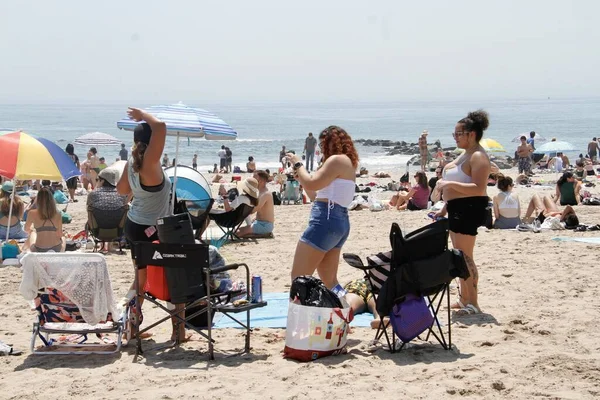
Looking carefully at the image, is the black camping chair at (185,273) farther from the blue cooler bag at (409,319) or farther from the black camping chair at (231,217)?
the black camping chair at (231,217)

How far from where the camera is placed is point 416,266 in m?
4.98

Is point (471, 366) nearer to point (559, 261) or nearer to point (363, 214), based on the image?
point (559, 261)

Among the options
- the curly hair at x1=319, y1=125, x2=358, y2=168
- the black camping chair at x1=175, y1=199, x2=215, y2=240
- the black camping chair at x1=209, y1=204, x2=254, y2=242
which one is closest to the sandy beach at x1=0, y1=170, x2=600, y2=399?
the curly hair at x1=319, y1=125, x2=358, y2=168

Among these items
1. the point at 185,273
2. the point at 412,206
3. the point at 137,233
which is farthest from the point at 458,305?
the point at 412,206

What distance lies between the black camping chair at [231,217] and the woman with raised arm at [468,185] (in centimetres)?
459

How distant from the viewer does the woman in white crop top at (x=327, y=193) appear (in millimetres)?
5250

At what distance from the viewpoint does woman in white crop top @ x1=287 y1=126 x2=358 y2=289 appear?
5.25 meters

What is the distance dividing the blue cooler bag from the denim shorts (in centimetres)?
62

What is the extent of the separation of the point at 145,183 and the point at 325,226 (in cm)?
122

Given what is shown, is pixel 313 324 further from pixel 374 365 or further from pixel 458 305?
pixel 458 305

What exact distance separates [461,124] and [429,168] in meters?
20.6

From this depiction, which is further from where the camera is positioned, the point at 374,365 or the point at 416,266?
the point at 416,266

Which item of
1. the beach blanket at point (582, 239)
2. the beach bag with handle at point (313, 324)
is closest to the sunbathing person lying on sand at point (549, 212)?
the beach blanket at point (582, 239)

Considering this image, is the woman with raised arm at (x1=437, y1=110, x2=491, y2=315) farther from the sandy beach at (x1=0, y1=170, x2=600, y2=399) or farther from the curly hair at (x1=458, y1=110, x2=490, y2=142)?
the sandy beach at (x1=0, y1=170, x2=600, y2=399)
